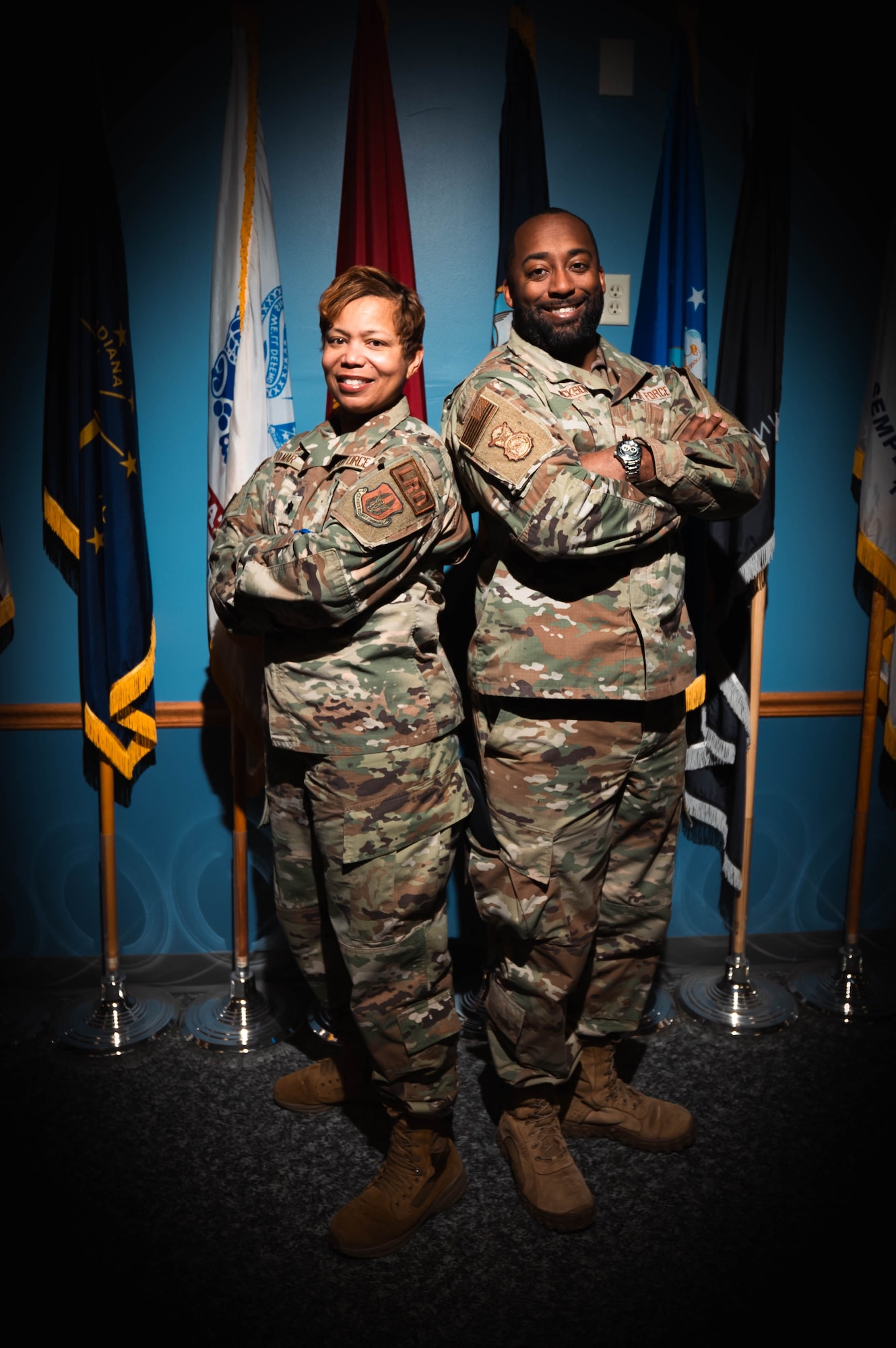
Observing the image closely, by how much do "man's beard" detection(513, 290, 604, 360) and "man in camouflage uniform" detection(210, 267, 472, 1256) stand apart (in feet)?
0.70

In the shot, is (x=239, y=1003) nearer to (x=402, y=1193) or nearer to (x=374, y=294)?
(x=402, y=1193)

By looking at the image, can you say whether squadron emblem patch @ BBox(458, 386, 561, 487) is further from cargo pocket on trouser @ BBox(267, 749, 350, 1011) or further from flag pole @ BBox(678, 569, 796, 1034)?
flag pole @ BBox(678, 569, 796, 1034)

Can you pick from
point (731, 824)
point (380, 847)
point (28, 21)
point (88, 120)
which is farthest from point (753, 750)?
point (28, 21)

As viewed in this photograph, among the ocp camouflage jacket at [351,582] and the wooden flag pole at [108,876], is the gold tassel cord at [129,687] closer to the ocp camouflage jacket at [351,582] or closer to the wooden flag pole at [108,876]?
the wooden flag pole at [108,876]

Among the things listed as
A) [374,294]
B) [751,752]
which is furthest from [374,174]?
[751,752]

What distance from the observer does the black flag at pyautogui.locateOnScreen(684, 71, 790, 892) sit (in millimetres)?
2162

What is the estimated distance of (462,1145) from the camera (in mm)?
2000

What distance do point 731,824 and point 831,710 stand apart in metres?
0.44

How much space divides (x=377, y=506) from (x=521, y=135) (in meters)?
1.08

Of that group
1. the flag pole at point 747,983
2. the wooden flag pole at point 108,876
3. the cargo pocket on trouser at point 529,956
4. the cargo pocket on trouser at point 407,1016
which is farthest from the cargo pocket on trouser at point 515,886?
the wooden flag pole at point 108,876

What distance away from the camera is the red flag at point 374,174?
2080 millimetres

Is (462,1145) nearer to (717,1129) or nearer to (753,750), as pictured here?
(717,1129)

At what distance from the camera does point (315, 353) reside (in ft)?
7.58

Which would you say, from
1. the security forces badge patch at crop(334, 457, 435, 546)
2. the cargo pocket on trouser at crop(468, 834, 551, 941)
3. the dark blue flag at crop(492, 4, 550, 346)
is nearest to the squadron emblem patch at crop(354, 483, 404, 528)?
the security forces badge patch at crop(334, 457, 435, 546)
